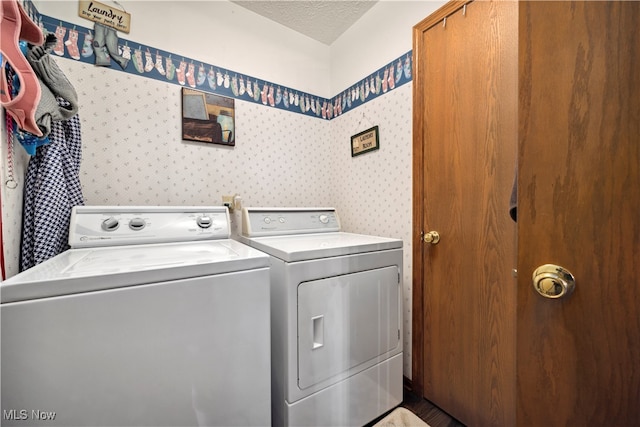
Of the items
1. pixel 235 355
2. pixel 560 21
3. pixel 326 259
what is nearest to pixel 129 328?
pixel 235 355

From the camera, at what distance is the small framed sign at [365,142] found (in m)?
1.86

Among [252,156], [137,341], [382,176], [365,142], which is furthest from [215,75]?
[137,341]

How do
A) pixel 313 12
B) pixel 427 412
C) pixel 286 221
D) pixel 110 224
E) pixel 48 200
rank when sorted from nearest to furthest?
1. pixel 48 200
2. pixel 110 224
3. pixel 427 412
4. pixel 286 221
5. pixel 313 12

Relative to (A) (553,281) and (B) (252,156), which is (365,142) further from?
(A) (553,281)

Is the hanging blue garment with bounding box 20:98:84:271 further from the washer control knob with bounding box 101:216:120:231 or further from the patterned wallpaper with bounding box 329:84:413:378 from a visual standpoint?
the patterned wallpaper with bounding box 329:84:413:378

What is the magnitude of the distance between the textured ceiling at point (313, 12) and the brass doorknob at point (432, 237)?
67.3 inches

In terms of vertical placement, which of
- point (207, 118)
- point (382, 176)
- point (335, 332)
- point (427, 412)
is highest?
point (207, 118)

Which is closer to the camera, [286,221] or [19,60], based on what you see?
[19,60]

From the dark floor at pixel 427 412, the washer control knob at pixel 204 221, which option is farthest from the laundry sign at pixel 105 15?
the dark floor at pixel 427 412

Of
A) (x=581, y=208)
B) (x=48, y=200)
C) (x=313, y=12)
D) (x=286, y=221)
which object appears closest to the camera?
(x=581, y=208)

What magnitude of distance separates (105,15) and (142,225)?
4.18 ft

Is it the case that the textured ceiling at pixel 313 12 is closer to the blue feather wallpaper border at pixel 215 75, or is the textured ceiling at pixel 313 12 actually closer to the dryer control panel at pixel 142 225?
the blue feather wallpaper border at pixel 215 75

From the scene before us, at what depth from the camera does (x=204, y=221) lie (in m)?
1.44

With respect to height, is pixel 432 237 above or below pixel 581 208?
below
